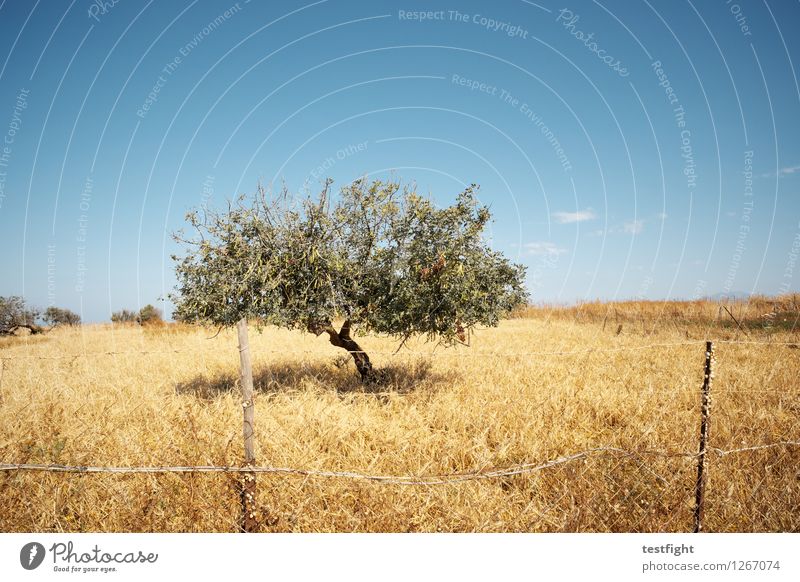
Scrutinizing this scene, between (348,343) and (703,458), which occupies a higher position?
(348,343)

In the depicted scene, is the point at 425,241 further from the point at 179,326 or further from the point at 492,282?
the point at 179,326

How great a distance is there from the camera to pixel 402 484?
16.3 ft

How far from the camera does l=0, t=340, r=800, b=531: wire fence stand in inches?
199

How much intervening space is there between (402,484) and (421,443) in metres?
2.31

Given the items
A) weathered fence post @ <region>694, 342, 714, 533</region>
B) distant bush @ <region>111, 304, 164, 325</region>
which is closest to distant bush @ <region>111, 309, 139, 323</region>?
distant bush @ <region>111, 304, 164, 325</region>

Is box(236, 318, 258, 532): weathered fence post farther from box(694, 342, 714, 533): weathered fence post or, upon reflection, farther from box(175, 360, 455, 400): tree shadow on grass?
box(175, 360, 455, 400): tree shadow on grass

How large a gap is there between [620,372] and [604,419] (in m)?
4.90

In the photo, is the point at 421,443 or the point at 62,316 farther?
the point at 62,316

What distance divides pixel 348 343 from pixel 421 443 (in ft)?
16.9

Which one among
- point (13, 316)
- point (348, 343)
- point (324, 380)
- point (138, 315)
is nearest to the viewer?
point (348, 343)
